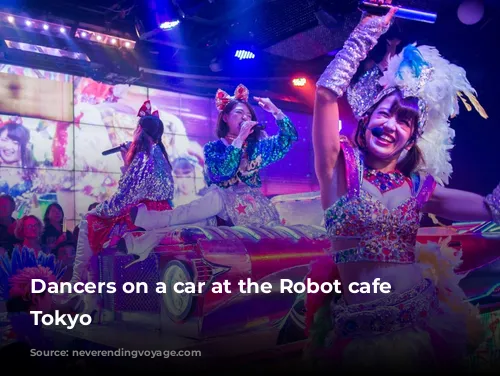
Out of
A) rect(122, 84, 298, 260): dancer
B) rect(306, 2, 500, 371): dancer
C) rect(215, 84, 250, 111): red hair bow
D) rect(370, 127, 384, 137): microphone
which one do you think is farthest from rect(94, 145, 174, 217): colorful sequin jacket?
rect(370, 127, 384, 137): microphone

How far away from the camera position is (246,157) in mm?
3914

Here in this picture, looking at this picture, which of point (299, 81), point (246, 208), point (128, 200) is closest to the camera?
point (246, 208)

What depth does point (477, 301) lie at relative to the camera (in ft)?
9.47

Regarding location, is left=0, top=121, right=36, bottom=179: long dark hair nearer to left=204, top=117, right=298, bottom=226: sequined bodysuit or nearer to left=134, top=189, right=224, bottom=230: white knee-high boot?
left=134, top=189, right=224, bottom=230: white knee-high boot

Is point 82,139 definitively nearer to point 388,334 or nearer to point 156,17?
point 156,17

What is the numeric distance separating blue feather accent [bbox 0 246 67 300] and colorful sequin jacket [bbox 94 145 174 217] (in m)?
0.47

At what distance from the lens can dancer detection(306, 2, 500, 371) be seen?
1826mm

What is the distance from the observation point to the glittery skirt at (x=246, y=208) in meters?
3.78

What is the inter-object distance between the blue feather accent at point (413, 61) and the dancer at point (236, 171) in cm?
194

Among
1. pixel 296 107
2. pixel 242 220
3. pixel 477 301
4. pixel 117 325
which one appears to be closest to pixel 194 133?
pixel 296 107

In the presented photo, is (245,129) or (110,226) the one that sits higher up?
(245,129)

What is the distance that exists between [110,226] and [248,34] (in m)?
1.86

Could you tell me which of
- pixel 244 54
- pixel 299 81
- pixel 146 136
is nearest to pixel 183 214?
pixel 146 136

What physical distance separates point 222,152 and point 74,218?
1438mm
